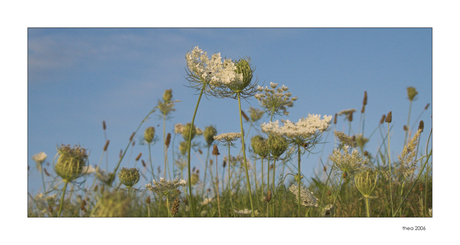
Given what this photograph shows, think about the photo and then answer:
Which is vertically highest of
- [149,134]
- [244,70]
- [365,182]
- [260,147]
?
[244,70]

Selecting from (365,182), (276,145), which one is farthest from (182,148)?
(365,182)

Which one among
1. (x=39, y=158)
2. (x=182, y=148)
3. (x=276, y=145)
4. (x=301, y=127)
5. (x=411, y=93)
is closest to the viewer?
(x=301, y=127)

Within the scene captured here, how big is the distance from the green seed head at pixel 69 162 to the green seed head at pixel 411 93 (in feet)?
21.2

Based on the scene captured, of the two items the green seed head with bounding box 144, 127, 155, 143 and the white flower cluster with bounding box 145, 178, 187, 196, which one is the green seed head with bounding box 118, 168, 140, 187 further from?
the green seed head with bounding box 144, 127, 155, 143

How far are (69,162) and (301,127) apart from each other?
210 cm

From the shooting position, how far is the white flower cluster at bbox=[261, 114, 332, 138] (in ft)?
9.71

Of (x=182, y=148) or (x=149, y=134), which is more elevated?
(x=149, y=134)

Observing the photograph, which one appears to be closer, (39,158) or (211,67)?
(211,67)

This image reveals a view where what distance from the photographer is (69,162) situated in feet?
8.96

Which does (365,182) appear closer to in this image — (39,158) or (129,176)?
(129,176)

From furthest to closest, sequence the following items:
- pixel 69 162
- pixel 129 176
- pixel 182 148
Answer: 1. pixel 182 148
2. pixel 129 176
3. pixel 69 162

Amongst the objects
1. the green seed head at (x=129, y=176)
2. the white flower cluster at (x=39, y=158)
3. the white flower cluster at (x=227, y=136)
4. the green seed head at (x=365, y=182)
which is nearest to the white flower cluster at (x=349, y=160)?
the green seed head at (x=365, y=182)

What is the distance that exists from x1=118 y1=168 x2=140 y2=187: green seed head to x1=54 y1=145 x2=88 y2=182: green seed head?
3.28ft
